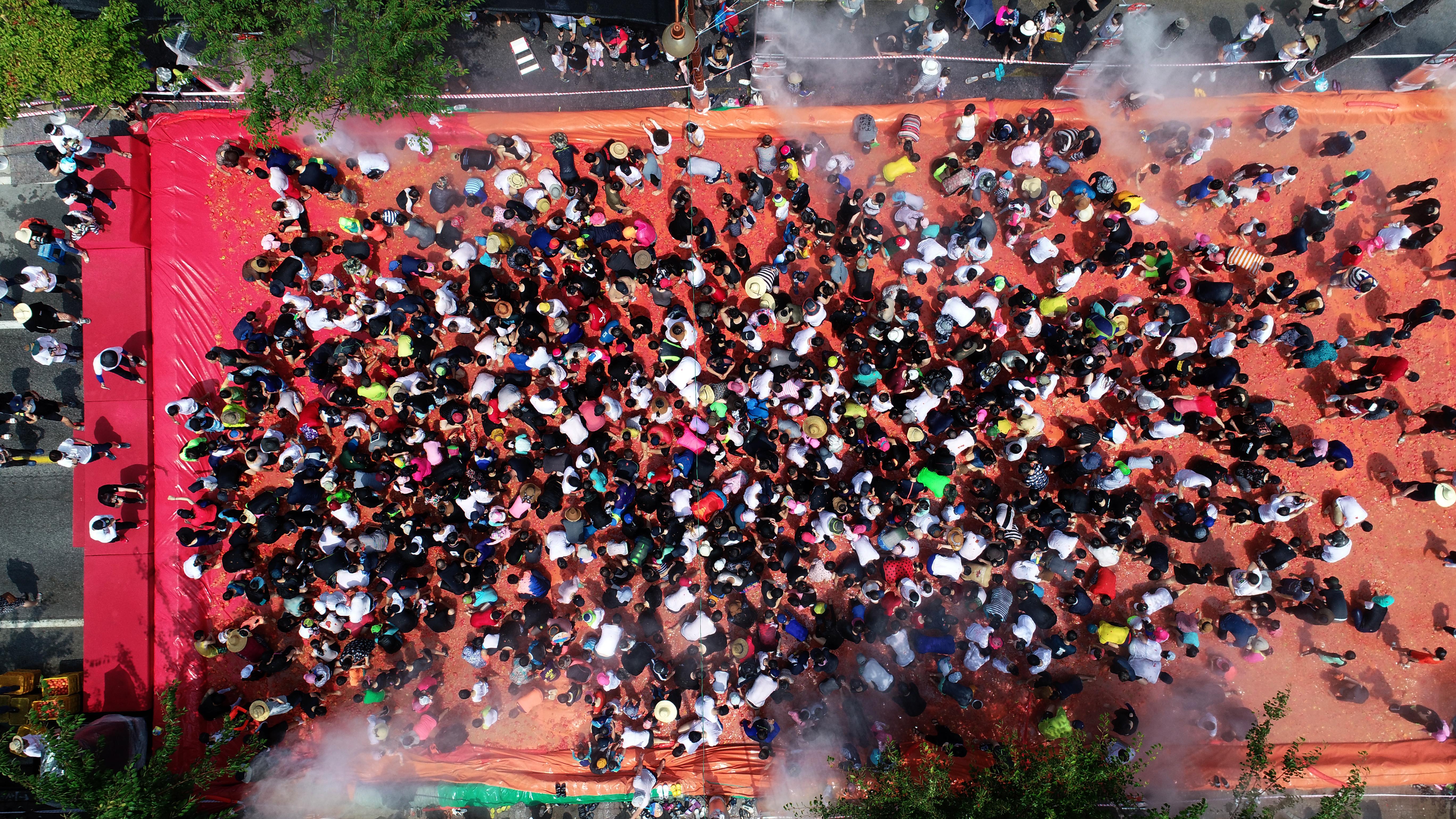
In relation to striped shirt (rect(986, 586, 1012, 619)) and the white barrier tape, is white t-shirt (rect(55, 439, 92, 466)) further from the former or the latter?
striped shirt (rect(986, 586, 1012, 619))

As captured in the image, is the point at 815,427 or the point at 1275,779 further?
the point at 815,427

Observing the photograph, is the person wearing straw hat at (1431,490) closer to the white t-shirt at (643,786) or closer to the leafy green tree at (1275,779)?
the leafy green tree at (1275,779)

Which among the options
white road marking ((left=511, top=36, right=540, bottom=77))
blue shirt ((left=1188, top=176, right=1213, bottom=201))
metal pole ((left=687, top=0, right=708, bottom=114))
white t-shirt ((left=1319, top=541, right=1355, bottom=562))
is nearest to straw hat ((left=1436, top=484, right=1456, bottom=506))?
white t-shirt ((left=1319, top=541, right=1355, bottom=562))

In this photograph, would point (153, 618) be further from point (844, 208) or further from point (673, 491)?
point (844, 208)

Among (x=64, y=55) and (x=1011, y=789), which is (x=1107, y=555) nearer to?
(x=1011, y=789)

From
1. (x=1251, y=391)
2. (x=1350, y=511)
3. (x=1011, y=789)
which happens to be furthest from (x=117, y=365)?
(x=1350, y=511)

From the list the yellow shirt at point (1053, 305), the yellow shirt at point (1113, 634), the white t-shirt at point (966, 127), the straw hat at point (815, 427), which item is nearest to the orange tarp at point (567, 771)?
the straw hat at point (815, 427)
